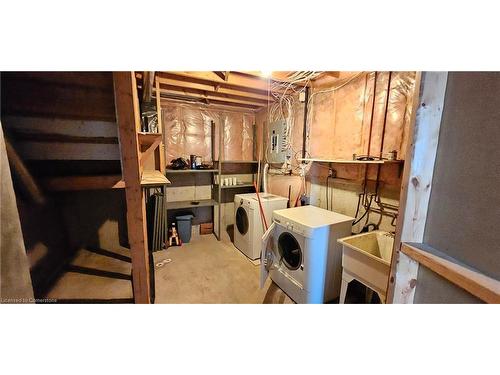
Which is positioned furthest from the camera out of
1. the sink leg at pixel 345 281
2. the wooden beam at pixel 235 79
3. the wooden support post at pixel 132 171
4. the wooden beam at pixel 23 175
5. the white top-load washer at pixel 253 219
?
the white top-load washer at pixel 253 219

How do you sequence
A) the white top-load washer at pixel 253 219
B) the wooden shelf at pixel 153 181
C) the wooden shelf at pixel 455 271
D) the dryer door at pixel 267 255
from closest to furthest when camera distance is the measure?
the wooden shelf at pixel 455 271
the wooden shelf at pixel 153 181
the dryer door at pixel 267 255
the white top-load washer at pixel 253 219

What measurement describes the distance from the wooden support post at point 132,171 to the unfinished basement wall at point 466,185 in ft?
4.74

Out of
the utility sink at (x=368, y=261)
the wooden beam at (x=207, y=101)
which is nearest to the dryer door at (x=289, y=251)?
the utility sink at (x=368, y=261)

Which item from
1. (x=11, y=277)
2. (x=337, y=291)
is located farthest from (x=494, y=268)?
(x=11, y=277)

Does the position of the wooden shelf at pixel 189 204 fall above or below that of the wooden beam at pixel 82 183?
below

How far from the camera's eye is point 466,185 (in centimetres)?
67

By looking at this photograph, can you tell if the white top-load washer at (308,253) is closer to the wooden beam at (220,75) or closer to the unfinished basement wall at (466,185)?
the unfinished basement wall at (466,185)

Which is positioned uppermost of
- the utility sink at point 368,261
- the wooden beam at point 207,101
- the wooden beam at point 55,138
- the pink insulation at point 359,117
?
the wooden beam at point 207,101

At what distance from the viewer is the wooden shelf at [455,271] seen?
551 mm

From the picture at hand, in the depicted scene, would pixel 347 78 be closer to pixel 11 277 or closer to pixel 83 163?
pixel 83 163

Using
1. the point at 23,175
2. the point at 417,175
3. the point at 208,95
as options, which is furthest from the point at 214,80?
the point at 417,175

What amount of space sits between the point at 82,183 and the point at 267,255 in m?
1.74

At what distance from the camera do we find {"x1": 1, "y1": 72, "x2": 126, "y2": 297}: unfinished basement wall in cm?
112

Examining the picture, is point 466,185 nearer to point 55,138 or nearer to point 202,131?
point 55,138
